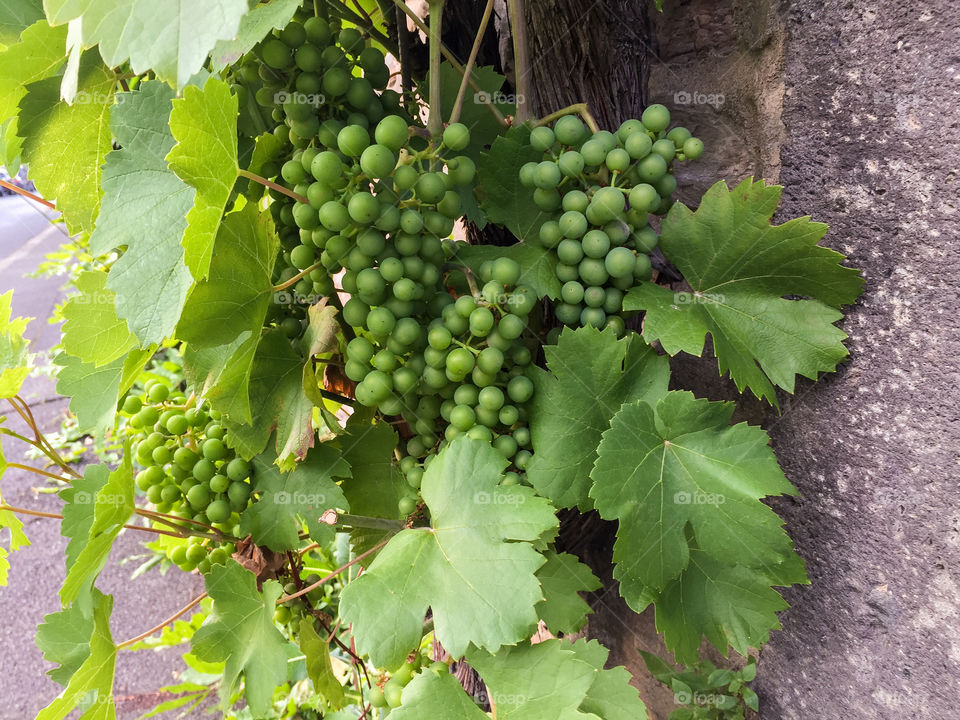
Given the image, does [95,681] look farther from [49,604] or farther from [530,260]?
[49,604]

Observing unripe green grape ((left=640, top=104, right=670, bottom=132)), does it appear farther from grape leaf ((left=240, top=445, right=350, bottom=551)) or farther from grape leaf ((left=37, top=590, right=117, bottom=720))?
grape leaf ((left=37, top=590, right=117, bottom=720))

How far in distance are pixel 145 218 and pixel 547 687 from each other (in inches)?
28.2

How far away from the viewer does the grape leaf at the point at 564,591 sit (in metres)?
0.89

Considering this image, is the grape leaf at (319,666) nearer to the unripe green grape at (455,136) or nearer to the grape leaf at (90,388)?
the grape leaf at (90,388)

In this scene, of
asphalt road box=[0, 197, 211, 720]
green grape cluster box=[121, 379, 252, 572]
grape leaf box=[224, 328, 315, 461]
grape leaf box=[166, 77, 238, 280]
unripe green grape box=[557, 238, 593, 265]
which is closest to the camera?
grape leaf box=[166, 77, 238, 280]

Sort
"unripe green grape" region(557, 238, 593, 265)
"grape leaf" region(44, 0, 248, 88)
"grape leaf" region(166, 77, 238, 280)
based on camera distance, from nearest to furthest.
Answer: "grape leaf" region(44, 0, 248, 88) < "grape leaf" region(166, 77, 238, 280) < "unripe green grape" region(557, 238, 593, 265)

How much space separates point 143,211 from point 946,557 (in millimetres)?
976

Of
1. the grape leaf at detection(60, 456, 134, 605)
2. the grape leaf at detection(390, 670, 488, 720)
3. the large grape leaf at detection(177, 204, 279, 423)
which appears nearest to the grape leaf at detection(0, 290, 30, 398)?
the grape leaf at detection(60, 456, 134, 605)

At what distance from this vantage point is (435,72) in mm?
806

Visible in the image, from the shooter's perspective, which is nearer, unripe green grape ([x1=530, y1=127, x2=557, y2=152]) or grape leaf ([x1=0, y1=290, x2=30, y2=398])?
unripe green grape ([x1=530, y1=127, x2=557, y2=152])

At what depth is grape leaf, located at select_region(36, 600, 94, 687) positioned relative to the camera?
3.31 ft
